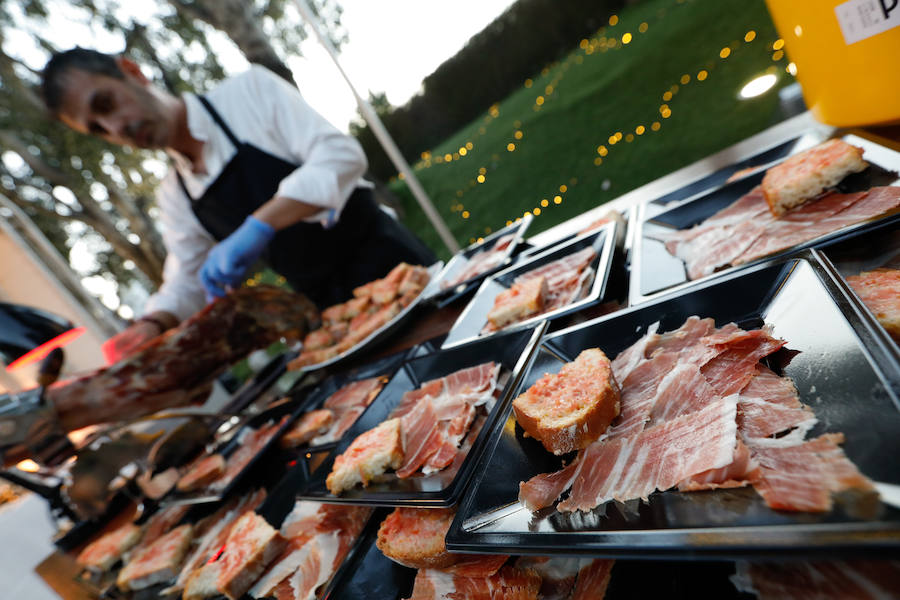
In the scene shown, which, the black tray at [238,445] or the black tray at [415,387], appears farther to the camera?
the black tray at [238,445]

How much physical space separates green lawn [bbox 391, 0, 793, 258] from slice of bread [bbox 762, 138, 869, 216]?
3286 mm

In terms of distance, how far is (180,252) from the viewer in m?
3.40

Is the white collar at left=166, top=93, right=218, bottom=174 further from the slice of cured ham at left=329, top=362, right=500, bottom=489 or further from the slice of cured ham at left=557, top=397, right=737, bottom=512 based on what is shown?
the slice of cured ham at left=557, top=397, right=737, bottom=512

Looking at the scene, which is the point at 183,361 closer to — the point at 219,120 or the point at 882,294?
the point at 219,120

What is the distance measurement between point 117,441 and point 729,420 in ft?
8.28

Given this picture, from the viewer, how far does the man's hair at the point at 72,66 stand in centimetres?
242

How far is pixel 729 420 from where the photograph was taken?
628 mm

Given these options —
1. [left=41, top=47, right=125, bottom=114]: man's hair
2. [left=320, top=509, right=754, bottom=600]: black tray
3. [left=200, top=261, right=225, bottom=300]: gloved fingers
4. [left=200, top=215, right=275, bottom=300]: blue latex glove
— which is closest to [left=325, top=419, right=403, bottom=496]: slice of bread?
[left=320, top=509, right=754, bottom=600]: black tray

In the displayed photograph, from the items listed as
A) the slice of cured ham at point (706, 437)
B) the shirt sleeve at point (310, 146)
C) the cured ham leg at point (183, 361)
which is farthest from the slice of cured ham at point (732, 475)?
the shirt sleeve at point (310, 146)

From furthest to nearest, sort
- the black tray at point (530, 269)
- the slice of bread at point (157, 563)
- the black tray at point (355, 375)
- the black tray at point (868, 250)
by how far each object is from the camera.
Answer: the black tray at point (355, 375)
the slice of bread at point (157, 563)
the black tray at point (530, 269)
the black tray at point (868, 250)

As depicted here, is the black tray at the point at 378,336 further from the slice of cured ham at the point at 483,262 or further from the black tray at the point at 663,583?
the black tray at the point at 663,583

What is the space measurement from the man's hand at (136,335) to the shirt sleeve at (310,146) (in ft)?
4.52

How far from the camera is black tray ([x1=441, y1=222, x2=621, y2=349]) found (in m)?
1.18

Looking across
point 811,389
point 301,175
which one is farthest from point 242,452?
point 811,389
